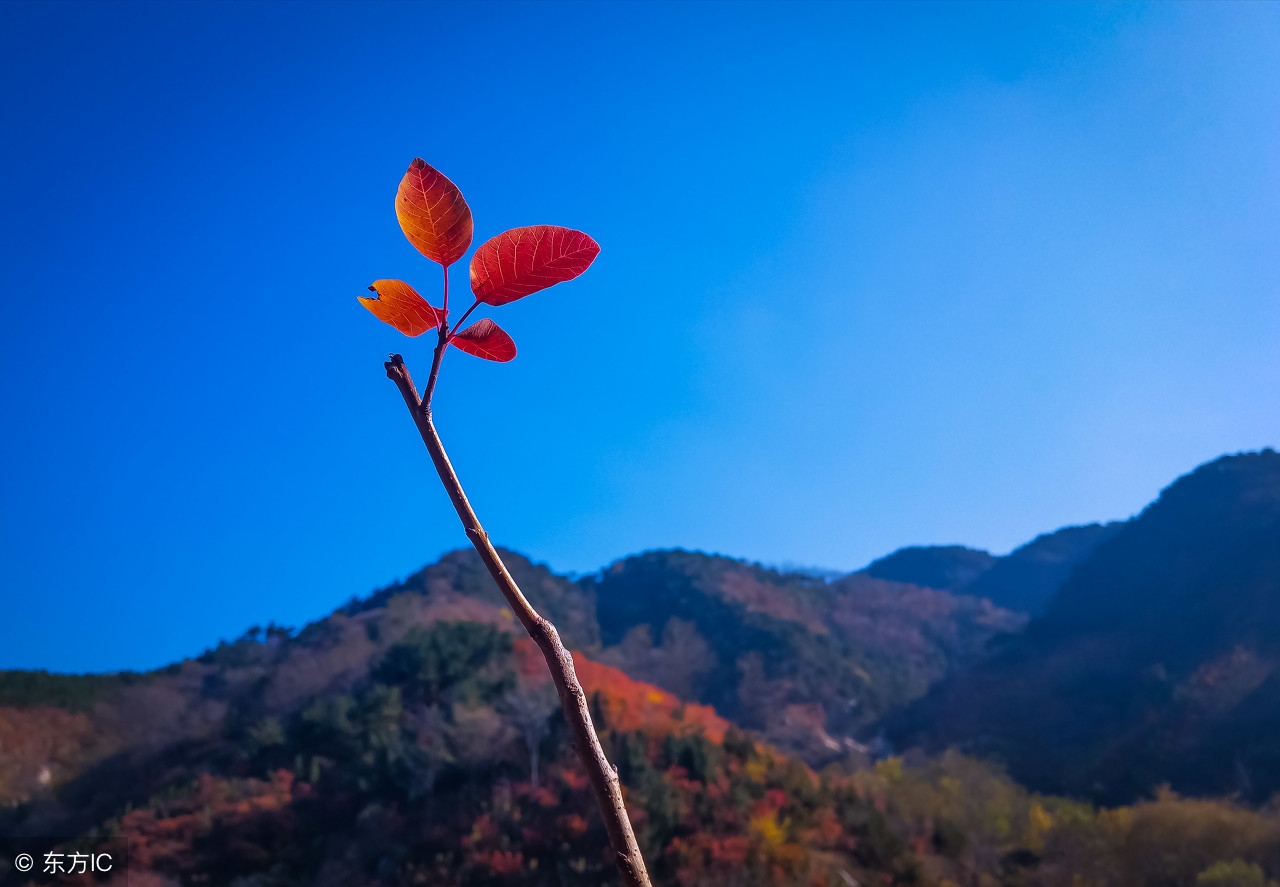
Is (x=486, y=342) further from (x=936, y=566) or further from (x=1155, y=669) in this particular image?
(x=936, y=566)

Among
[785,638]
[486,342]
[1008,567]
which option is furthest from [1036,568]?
[486,342]

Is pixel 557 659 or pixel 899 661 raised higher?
pixel 557 659

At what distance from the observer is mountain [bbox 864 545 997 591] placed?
33844 millimetres

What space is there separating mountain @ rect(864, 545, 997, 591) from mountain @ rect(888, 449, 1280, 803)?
11743 mm

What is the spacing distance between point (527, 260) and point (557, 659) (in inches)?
A: 11.3

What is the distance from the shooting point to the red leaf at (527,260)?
510mm

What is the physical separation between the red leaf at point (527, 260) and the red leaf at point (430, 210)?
0.08 ft

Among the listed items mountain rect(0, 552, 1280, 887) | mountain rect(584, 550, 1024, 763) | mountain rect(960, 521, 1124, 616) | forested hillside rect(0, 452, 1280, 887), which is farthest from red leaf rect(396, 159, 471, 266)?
mountain rect(960, 521, 1124, 616)


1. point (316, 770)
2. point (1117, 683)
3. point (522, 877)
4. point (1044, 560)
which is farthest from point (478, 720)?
point (1044, 560)

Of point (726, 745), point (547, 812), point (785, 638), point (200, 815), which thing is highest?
point (200, 815)

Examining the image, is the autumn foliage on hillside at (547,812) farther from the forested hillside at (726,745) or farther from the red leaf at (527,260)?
the red leaf at (527,260)

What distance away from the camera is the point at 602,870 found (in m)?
7.27

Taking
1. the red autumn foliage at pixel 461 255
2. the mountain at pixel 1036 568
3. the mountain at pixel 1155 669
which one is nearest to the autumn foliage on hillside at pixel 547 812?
the mountain at pixel 1155 669

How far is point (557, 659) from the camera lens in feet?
1.39
